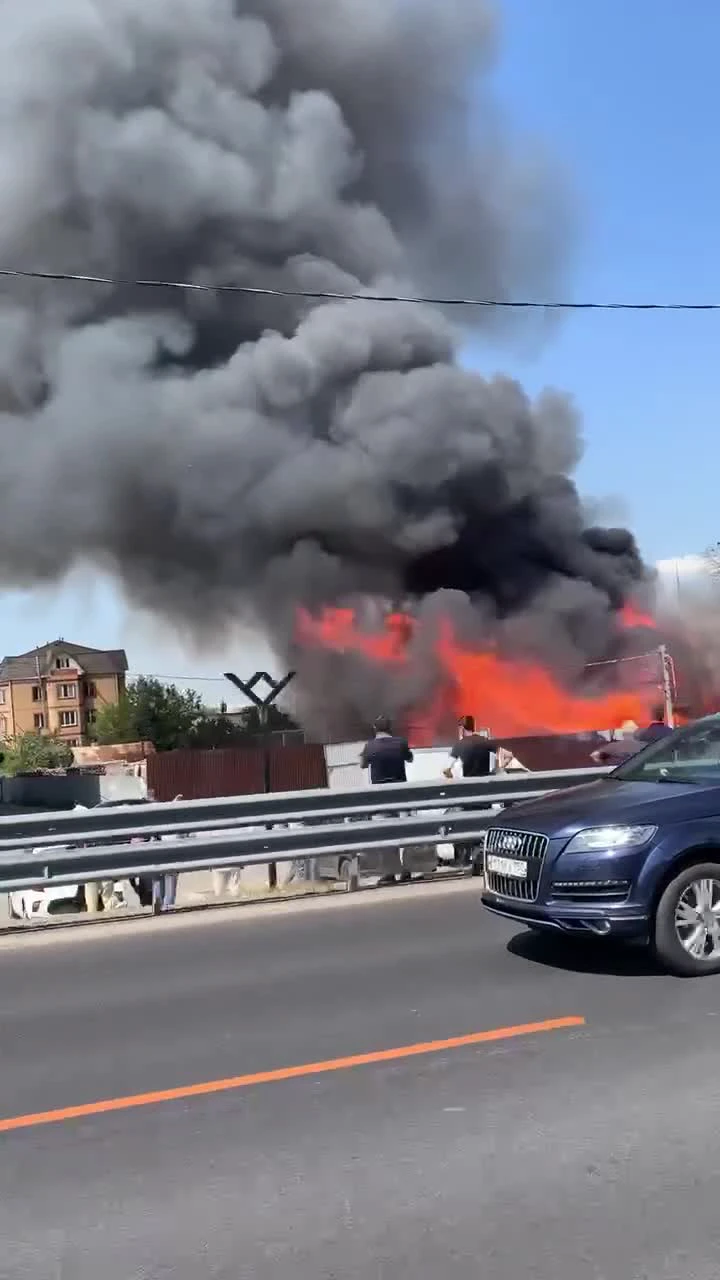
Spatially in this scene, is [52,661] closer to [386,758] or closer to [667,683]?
[667,683]

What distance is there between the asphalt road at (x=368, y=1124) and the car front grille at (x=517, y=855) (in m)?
0.45

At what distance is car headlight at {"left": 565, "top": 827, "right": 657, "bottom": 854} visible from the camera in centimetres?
618

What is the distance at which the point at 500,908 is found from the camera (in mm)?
6750

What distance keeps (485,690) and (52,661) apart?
7581cm

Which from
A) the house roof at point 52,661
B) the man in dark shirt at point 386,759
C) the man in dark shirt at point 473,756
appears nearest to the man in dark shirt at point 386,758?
the man in dark shirt at point 386,759

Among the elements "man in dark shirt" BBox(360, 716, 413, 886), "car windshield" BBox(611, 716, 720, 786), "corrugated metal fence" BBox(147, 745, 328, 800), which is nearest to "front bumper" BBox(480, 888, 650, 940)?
"car windshield" BBox(611, 716, 720, 786)

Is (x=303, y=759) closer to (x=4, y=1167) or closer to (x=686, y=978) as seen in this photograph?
(x=686, y=978)

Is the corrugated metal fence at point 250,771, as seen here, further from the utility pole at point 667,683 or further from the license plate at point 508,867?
the license plate at point 508,867

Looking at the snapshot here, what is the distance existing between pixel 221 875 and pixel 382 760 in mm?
1967

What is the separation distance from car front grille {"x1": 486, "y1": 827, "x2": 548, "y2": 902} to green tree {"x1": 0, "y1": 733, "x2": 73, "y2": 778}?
68109 mm

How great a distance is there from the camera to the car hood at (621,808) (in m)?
6.29

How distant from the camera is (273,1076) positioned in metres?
4.96

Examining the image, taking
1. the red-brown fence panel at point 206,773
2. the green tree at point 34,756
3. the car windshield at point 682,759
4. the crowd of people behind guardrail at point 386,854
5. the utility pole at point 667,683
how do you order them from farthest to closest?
the green tree at point 34,756
the utility pole at point 667,683
the red-brown fence panel at point 206,773
the crowd of people behind guardrail at point 386,854
the car windshield at point 682,759

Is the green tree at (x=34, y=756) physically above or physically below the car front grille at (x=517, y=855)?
above
